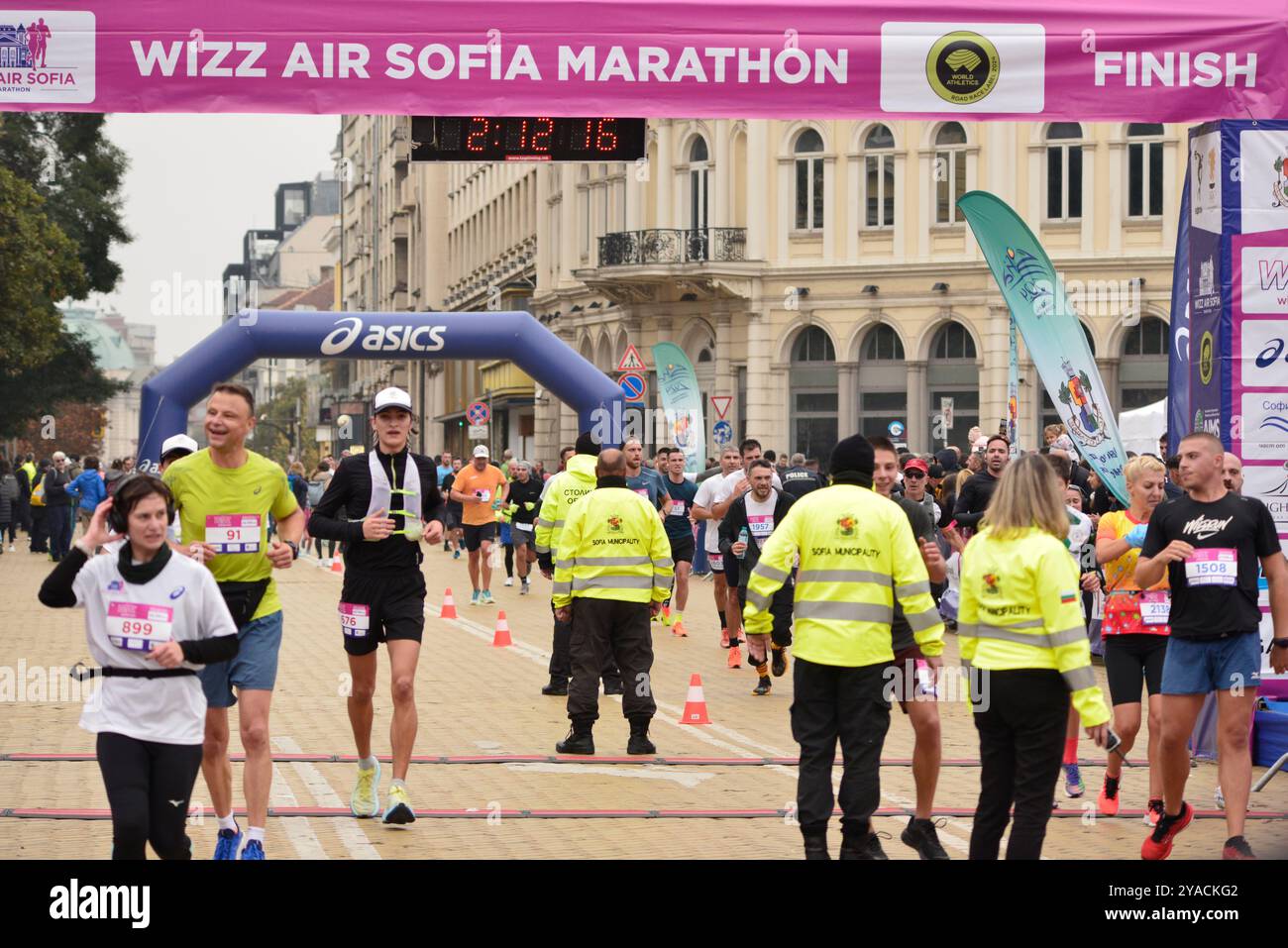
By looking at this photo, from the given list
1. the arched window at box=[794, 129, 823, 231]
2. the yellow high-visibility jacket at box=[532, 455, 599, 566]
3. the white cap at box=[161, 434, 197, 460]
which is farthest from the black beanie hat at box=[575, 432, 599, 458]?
the arched window at box=[794, 129, 823, 231]

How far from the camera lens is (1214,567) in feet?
30.0

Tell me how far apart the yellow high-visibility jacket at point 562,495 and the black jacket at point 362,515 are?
5.55 m

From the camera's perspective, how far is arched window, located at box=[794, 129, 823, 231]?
160 ft

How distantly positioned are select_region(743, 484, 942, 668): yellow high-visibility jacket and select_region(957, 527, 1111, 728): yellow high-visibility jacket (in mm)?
676

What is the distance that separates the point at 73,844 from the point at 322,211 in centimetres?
18432

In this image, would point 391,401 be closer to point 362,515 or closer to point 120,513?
point 362,515

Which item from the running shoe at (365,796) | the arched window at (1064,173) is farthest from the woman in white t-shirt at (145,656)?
the arched window at (1064,173)

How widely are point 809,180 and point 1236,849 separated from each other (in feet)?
135

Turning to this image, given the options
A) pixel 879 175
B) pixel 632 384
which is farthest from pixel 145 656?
pixel 879 175

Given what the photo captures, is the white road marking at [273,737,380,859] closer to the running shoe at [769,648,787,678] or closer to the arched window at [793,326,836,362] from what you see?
the running shoe at [769,648,787,678]

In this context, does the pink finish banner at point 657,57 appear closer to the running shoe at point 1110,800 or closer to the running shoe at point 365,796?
the running shoe at point 365,796
